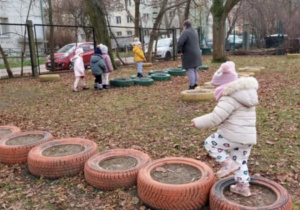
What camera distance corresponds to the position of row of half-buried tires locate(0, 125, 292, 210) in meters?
2.80

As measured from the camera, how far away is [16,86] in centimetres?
1172

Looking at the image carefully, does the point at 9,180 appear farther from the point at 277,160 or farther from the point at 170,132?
the point at 277,160

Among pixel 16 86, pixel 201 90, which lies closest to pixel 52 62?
pixel 16 86

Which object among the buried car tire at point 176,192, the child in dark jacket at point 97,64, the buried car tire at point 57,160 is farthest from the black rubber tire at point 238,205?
the child in dark jacket at point 97,64

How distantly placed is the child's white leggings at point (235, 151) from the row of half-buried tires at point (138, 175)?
0.58 ft

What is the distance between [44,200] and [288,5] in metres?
29.5

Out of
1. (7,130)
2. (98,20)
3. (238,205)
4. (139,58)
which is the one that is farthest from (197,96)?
(98,20)

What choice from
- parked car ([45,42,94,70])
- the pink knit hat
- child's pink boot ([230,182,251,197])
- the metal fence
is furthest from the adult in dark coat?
the metal fence

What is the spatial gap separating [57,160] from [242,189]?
214 cm

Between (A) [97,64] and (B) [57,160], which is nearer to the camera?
(B) [57,160]

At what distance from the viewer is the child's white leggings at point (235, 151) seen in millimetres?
2832

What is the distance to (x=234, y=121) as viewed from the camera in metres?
2.74

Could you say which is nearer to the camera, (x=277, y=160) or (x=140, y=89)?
(x=277, y=160)

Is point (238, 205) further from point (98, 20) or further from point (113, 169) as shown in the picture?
point (98, 20)
